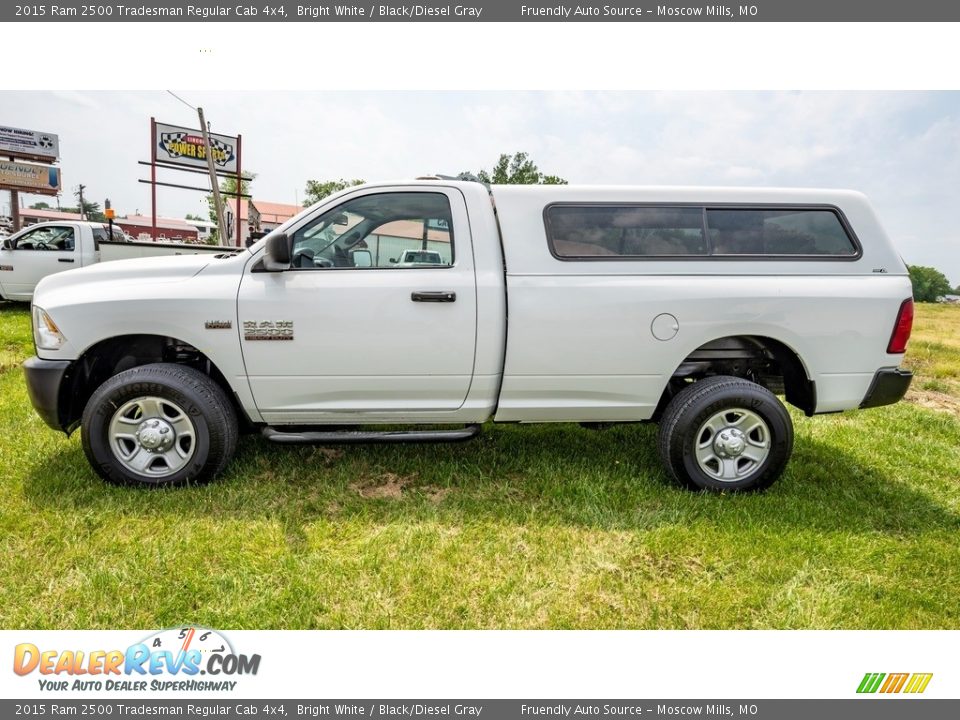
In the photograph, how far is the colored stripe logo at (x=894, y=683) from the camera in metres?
2.24

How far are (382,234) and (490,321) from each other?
88 cm

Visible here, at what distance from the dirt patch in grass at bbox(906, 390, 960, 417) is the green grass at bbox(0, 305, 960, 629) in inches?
74.1

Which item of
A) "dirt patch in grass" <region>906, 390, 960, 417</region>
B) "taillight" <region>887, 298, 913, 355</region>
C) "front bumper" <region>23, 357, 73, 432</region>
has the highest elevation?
"taillight" <region>887, 298, 913, 355</region>

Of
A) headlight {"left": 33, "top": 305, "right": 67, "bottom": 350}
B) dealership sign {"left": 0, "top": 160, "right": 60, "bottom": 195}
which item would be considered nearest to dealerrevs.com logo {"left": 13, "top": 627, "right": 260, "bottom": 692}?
headlight {"left": 33, "top": 305, "right": 67, "bottom": 350}

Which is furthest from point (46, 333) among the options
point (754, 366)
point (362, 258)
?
point (754, 366)

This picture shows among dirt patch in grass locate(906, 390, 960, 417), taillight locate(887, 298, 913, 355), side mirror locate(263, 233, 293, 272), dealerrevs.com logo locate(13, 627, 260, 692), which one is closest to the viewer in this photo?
dealerrevs.com logo locate(13, 627, 260, 692)

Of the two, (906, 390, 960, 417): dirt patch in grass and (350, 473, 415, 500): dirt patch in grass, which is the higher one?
(906, 390, 960, 417): dirt patch in grass

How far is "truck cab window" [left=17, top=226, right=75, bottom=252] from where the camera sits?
9742mm

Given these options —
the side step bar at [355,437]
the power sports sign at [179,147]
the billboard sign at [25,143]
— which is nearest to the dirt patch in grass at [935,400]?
the side step bar at [355,437]

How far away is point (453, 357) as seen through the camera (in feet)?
10.9

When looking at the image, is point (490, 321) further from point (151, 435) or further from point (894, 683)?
point (894, 683)

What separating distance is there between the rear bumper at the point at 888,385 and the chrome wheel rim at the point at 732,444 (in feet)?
2.40

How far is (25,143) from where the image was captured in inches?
1224

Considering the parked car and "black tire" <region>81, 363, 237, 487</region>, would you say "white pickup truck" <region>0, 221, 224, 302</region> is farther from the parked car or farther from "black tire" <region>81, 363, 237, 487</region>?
the parked car
